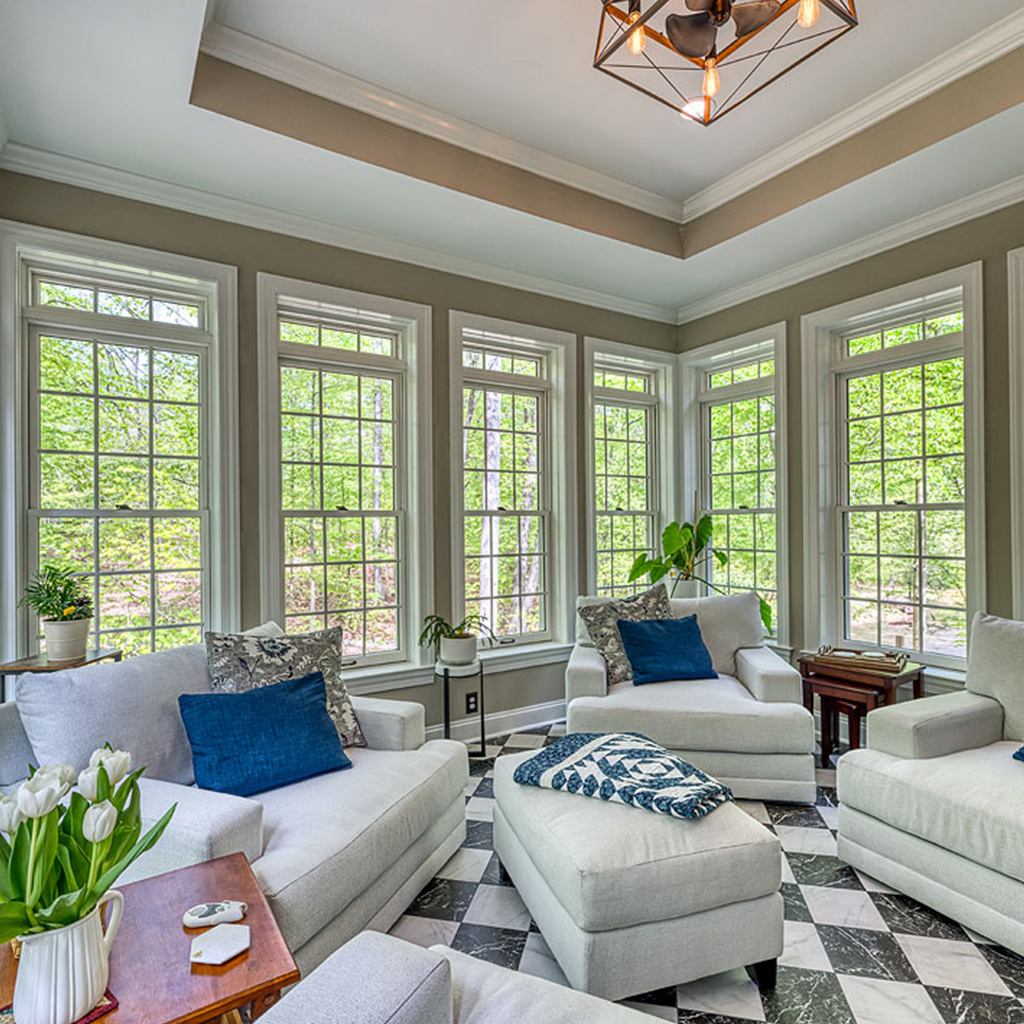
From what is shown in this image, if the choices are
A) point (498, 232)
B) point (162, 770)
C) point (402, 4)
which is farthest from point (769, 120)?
point (162, 770)

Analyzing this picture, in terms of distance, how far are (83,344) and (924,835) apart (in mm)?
3860

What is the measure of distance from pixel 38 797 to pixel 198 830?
2.27ft

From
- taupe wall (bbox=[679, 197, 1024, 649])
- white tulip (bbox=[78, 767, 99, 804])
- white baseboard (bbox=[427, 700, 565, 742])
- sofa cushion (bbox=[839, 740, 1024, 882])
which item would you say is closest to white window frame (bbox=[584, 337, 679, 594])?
taupe wall (bbox=[679, 197, 1024, 649])

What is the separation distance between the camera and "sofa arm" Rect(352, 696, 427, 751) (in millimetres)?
2551

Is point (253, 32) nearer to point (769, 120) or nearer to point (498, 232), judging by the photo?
point (498, 232)

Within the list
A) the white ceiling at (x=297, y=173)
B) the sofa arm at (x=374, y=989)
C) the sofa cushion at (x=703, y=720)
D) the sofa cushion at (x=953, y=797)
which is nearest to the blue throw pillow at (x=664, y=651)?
the sofa cushion at (x=703, y=720)

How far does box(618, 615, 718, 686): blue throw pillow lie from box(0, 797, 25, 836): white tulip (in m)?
2.84

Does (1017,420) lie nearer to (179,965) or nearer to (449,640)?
(449,640)

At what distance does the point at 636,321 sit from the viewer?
4.71 meters

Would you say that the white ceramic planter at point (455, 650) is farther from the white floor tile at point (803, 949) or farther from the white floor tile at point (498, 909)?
the white floor tile at point (803, 949)

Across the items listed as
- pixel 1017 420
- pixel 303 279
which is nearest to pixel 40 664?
pixel 303 279

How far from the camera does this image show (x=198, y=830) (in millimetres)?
1615

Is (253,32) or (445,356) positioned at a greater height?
(253,32)

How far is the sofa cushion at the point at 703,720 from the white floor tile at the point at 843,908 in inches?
28.1
